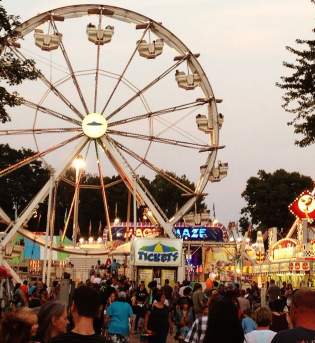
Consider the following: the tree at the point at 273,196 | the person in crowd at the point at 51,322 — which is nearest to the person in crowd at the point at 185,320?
the person in crowd at the point at 51,322

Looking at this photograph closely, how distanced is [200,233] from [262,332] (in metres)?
40.6

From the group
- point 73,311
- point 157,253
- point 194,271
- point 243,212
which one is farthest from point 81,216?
point 73,311

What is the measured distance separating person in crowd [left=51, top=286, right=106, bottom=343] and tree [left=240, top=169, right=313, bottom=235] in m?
83.0

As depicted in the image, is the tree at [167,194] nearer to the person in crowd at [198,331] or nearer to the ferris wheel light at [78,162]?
the ferris wheel light at [78,162]

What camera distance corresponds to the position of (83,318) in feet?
17.1

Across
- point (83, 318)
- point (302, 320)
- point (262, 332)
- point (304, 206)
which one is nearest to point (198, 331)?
point (262, 332)

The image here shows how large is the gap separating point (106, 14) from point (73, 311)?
99.1 feet

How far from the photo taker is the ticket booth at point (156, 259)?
27.5 meters

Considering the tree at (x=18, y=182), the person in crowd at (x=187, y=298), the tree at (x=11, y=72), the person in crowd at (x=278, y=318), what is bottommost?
the person in crowd at (x=278, y=318)

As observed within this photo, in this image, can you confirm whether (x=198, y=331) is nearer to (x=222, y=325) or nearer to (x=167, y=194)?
(x=222, y=325)

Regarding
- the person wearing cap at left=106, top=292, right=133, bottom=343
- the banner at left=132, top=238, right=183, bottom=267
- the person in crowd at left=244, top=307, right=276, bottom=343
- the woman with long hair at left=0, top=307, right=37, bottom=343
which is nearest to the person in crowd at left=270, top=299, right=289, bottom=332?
the person in crowd at left=244, top=307, right=276, bottom=343

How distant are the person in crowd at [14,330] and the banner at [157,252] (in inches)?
889

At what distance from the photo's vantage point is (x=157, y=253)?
90.5 ft

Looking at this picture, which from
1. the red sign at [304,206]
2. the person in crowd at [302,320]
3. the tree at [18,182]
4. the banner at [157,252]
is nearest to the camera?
the person in crowd at [302,320]
